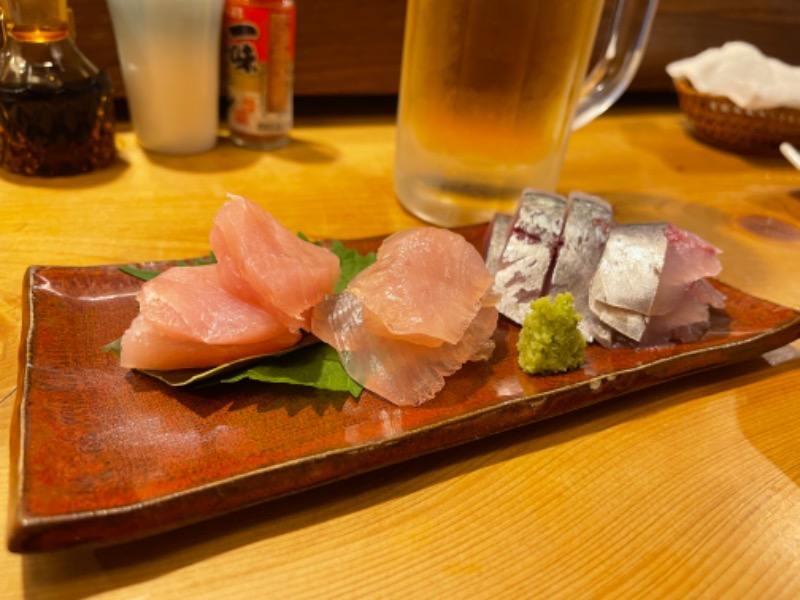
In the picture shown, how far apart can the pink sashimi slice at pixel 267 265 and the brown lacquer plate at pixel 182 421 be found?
14cm

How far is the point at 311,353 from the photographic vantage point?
106cm

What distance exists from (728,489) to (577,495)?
24 cm

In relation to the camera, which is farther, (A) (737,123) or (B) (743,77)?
(A) (737,123)

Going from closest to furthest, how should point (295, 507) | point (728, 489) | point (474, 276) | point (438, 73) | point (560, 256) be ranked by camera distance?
Answer: point (295, 507)
point (728, 489)
point (474, 276)
point (560, 256)
point (438, 73)

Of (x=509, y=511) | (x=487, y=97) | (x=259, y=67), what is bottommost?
(x=509, y=511)

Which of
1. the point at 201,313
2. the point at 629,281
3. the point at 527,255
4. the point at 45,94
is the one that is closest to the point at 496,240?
the point at 527,255

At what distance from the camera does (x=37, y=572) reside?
0.73 m

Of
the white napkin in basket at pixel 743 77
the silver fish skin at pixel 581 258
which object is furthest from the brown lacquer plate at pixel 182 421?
the white napkin in basket at pixel 743 77

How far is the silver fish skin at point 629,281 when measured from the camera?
3.83 ft

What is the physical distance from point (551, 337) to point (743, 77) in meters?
1.81

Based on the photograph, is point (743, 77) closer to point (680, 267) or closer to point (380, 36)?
point (380, 36)

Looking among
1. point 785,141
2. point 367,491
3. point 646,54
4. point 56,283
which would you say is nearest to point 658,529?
point 367,491

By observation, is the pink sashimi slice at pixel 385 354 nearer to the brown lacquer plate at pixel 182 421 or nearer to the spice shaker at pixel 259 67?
the brown lacquer plate at pixel 182 421

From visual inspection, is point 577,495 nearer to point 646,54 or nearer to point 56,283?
point 56,283
